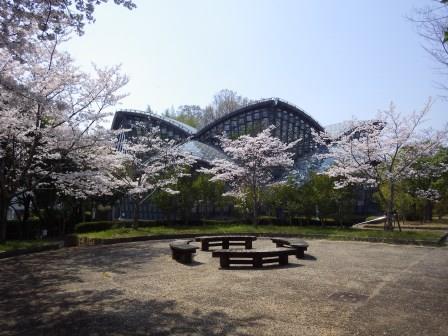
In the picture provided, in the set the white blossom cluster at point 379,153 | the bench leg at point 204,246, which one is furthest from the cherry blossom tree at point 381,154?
the bench leg at point 204,246

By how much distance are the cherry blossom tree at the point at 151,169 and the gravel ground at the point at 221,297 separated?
10615mm

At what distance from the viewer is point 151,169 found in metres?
21.7

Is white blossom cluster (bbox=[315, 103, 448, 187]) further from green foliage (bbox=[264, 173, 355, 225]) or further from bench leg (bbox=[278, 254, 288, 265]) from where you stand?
bench leg (bbox=[278, 254, 288, 265])

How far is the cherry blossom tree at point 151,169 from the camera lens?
69.3 feet

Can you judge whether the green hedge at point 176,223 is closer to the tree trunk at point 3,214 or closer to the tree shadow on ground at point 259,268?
the tree trunk at point 3,214

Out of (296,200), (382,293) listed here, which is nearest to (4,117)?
(382,293)

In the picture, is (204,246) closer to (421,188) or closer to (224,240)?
(224,240)

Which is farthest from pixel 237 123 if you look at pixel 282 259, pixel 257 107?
pixel 282 259

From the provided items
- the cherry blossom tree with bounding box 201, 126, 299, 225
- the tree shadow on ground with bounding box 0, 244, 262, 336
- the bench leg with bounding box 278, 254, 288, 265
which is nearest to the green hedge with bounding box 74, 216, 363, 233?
the cherry blossom tree with bounding box 201, 126, 299, 225

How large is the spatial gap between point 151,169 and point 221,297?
634 inches

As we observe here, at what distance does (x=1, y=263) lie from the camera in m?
10.3

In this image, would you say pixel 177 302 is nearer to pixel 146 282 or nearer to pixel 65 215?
pixel 146 282

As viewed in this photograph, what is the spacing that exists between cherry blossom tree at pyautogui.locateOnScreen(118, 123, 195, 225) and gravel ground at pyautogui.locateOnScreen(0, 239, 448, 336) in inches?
418

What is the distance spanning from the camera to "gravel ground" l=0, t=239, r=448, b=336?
486cm
